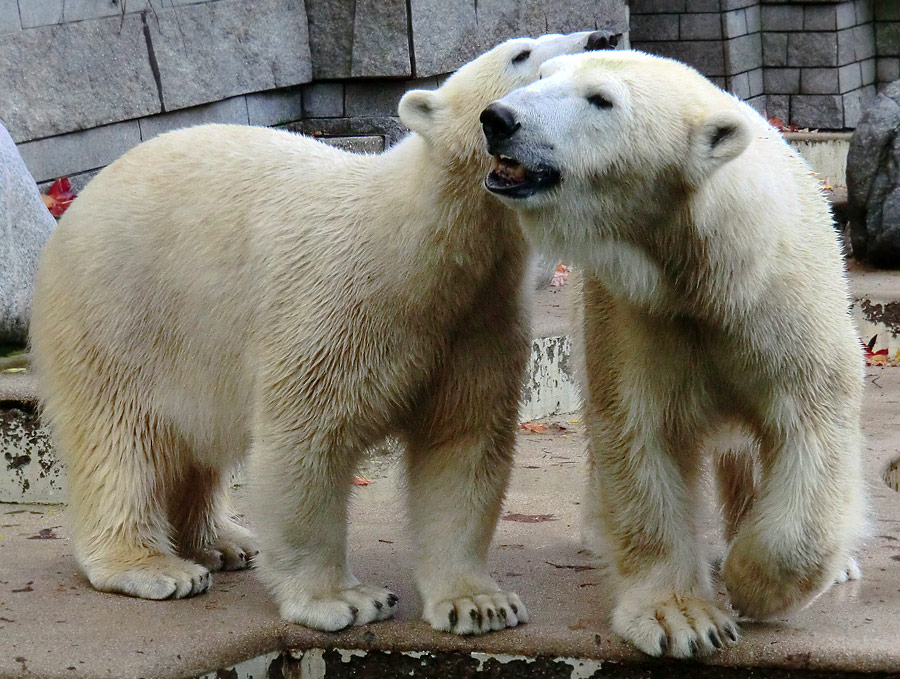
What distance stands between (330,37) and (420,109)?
426cm

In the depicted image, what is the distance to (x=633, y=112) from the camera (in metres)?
2.68

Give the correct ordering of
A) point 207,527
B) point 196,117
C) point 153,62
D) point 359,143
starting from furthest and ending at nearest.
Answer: point 359,143 < point 196,117 < point 153,62 < point 207,527

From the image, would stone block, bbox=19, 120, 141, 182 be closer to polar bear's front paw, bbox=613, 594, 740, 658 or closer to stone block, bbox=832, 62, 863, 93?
polar bear's front paw, bbox=613, 594, 740, 658

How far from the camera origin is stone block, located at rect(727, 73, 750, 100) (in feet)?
37.5

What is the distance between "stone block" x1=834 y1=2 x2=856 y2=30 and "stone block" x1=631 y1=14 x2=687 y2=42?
1320 mm

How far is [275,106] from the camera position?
7031mm

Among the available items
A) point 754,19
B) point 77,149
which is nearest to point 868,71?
point 754,19

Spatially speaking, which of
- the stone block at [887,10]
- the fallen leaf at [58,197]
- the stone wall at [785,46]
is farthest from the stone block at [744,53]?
the fallen leaf at [58,197]

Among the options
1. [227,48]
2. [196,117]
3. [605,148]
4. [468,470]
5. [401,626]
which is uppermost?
[227,48]

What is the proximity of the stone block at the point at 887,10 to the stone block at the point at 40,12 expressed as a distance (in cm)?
829

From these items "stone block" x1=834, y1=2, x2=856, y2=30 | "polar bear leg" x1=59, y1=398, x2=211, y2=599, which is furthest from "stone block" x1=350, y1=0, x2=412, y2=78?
"stone block" x1=834, y1=2, x2=856, y2=30

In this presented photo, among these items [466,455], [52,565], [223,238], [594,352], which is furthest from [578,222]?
[52,565]

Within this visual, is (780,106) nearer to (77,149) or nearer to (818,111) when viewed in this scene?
(818,111)

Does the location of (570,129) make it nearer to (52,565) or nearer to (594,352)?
(594,352)
